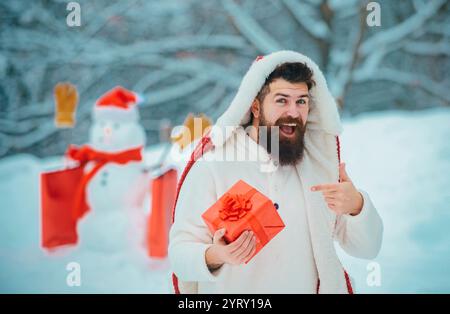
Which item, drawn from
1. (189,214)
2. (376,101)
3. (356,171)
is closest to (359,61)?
(376,101)

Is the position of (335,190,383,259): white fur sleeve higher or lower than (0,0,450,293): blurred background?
lower

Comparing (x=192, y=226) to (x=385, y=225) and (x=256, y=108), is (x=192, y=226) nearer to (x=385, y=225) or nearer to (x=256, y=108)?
(x=256, y=108)

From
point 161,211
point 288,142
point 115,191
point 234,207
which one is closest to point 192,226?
point 234,207

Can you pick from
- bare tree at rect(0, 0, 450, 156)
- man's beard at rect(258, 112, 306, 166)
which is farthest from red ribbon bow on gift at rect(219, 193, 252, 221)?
bare tree at rect(0, 0, 450, 156)

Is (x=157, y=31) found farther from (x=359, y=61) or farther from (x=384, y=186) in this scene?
(x=384, y=186)

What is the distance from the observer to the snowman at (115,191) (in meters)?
2.07

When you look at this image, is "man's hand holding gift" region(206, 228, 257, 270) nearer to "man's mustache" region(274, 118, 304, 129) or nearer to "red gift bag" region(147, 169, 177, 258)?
"man's mustache" region(274, 118, 304, 129)

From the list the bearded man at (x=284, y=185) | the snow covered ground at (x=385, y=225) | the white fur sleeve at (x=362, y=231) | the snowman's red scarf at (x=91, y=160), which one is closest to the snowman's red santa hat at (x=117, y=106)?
the snowman's red scarf at (x=91, y=160)

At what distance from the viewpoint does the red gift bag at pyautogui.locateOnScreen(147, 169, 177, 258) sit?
6.49 feet

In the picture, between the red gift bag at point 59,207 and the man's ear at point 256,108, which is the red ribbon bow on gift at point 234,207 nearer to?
the man's ear at point 256,108

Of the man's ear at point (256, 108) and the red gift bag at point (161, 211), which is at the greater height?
the man's ear at point (256, 108)
